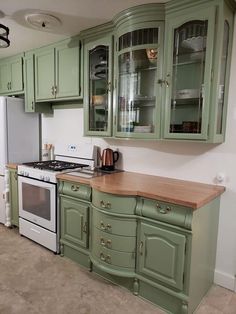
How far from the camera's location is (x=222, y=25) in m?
1.72

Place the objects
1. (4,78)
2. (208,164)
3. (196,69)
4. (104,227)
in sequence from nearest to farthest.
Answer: (196,69), (104,227), (208,164), (4,78)

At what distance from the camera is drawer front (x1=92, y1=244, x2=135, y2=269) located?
1929mm

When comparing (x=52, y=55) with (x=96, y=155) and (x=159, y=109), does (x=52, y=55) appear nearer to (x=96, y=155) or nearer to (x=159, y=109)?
(x=96, y=155)

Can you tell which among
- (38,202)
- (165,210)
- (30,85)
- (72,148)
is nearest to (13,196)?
(38,202)

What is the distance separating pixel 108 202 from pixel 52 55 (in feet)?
6.40

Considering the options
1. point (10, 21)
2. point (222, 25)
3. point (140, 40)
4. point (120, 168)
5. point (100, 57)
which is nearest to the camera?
point (222, 25)

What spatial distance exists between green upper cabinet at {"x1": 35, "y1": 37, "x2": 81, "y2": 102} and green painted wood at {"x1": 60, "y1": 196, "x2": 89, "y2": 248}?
1200mm

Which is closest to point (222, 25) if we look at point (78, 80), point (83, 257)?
point (78, 80)

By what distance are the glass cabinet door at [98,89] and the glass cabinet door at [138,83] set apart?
0.51 feet

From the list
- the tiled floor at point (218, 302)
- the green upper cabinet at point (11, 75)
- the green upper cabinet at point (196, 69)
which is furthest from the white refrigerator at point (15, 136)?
the tiled floor at point (218, 302)

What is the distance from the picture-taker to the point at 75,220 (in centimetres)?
234

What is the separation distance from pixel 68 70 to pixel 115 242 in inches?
76.0

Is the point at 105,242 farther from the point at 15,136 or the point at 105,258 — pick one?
the point at 15,136

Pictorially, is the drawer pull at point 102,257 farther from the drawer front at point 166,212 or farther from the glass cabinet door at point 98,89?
the glass cabinet door at point 98,89
